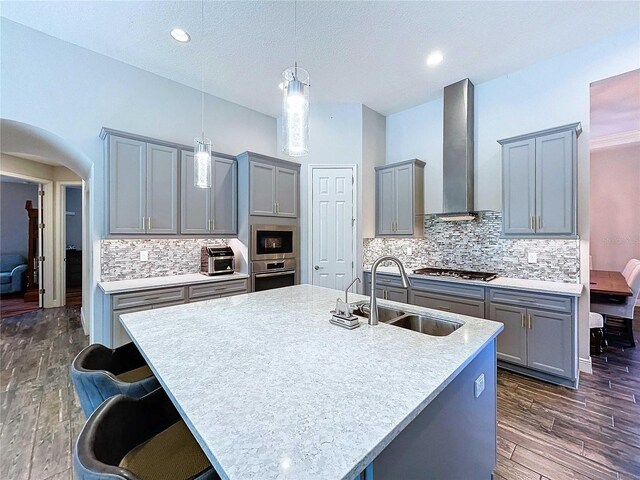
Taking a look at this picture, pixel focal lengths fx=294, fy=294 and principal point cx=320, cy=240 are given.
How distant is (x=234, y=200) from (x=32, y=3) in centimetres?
238

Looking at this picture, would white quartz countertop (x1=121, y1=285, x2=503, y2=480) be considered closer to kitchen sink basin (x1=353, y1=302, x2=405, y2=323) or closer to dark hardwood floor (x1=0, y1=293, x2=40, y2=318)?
kitchen sink basin (x1=353, y1=302, x2=405, y2=323)

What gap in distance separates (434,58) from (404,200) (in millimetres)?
1685

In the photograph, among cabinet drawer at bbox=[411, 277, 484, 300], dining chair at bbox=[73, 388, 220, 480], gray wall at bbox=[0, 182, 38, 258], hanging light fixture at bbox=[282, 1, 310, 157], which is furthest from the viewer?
gray wall at bbox=[0, 182, 38, 258]

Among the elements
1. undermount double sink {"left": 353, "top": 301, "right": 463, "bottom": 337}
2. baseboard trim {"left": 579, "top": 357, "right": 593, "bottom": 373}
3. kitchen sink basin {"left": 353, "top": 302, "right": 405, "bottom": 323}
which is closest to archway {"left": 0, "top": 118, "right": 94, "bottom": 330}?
kitchen sink basin {"left": 353, "top": 302, "right": 405, "bottom": 323}

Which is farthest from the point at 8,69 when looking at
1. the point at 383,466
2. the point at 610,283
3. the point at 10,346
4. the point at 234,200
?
the point at 610,283

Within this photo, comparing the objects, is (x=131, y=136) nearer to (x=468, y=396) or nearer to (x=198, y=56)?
(x=198, y=56)

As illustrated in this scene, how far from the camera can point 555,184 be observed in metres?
2.90

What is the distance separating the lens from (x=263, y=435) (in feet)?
2.45

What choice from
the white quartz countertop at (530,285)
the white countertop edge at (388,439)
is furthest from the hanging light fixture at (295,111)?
the white quartz countertop at (530,285)

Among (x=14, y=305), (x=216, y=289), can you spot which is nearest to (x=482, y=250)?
(x=216, y=289)

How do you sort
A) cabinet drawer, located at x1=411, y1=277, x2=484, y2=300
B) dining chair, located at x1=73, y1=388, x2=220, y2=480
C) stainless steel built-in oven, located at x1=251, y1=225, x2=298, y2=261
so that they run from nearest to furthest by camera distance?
dining chair, located at x1=73, y1=388, x2=220, y2=480 < cabinet drawer, located at x1=411, y1=277, x2=484, y2=300 < stainless steel built-in oven, located at x1=251, y1=225, x2=298, y2=261

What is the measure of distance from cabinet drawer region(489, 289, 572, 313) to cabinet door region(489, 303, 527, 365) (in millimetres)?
60

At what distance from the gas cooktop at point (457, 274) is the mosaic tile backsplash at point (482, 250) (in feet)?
0.47

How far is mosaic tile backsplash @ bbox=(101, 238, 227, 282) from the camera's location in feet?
10.5
